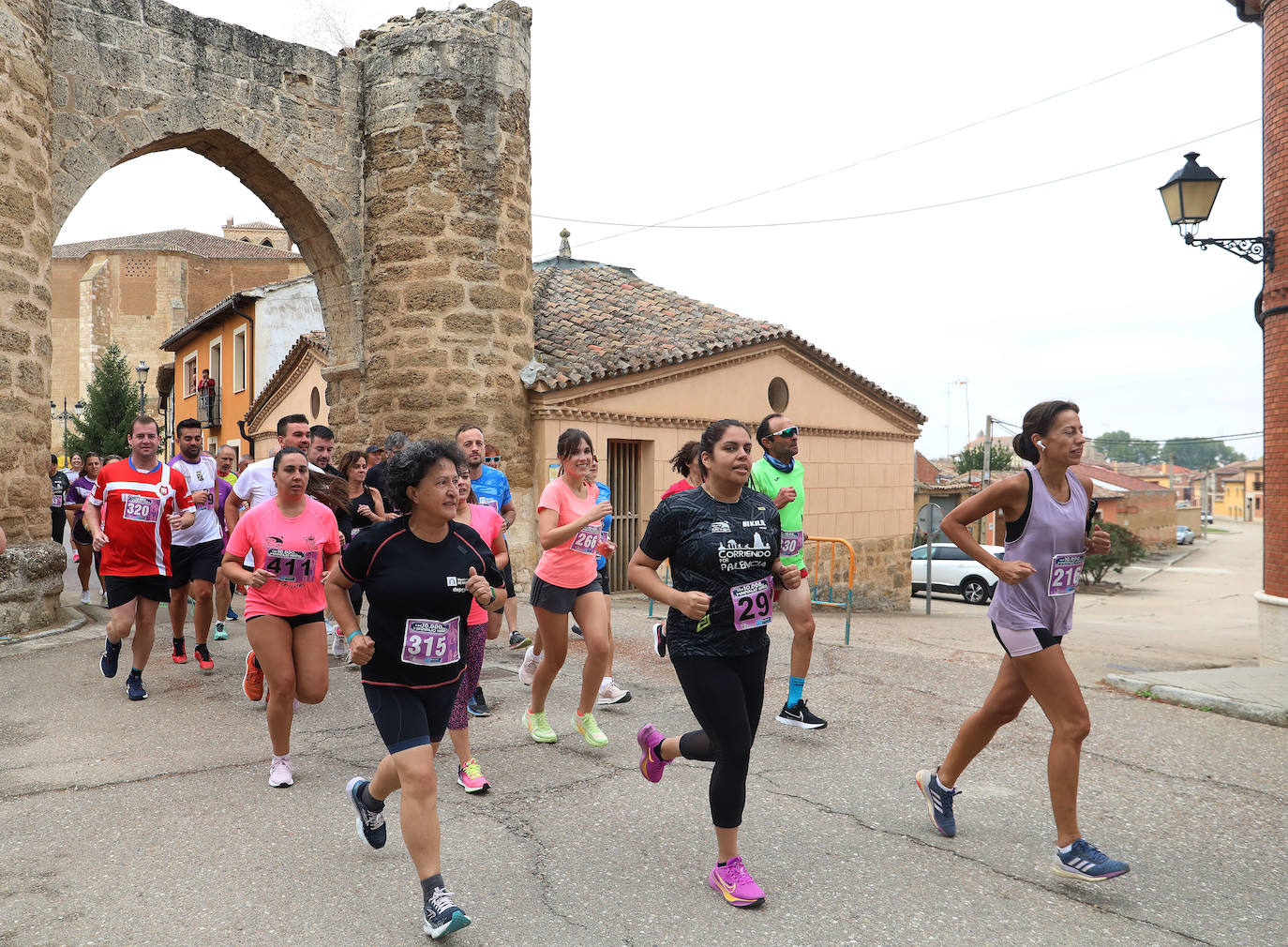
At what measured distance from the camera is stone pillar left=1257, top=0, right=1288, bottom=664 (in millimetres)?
9227

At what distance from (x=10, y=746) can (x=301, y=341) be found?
17830 millimetres

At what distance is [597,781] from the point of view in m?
4.95

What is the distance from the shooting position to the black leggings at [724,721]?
3555mm

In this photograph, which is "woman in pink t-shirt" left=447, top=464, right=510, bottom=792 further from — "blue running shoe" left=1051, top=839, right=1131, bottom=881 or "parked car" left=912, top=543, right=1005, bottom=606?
Result: "parked car" left=912, top=543, right=1005, bottom=606

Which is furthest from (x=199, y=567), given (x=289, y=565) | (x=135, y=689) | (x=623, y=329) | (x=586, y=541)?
(x=623, y=329)

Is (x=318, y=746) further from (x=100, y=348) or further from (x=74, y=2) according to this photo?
(x=100, y=348)

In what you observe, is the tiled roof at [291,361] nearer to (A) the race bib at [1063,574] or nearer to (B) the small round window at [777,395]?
(B) the small round window at [777,395]

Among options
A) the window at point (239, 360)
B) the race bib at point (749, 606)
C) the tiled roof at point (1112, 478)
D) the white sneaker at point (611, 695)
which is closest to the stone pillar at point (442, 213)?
the white sneaker at point (611, 695)

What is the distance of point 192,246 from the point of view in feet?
175

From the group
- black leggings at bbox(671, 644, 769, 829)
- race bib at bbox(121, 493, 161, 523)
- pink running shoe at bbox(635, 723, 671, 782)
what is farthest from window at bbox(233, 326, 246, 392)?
black leggings at bbox(671, 644, 769, 829)

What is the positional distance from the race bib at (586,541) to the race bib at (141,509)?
10.5 ft

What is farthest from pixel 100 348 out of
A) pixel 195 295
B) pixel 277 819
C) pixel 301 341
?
pixel 277 819

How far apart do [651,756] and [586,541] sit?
65.1 inches

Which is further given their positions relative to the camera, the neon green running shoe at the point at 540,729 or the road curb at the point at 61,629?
the road curb at the point at 61,629
